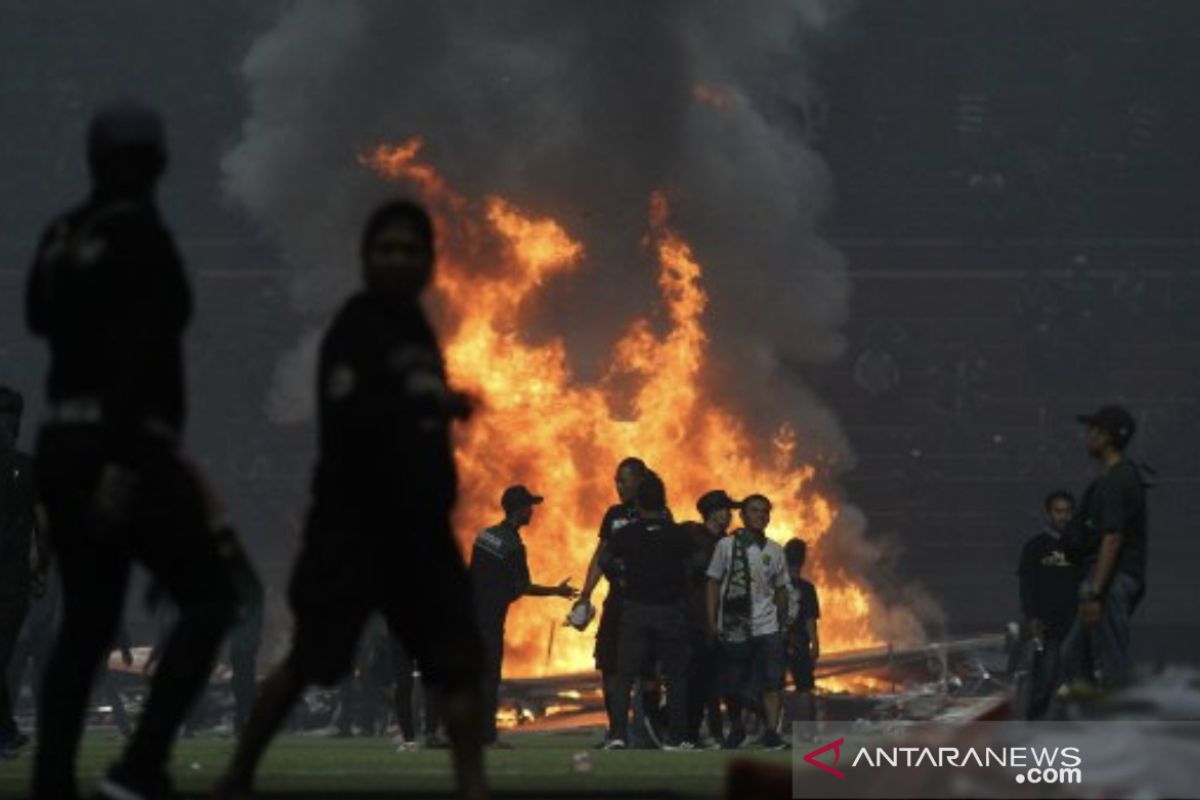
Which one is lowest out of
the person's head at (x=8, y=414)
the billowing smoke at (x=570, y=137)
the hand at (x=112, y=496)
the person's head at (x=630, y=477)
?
the hand at (x=112, y=496)

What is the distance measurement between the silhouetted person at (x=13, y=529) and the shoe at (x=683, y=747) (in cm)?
471

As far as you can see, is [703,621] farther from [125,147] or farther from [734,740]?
[125,147]

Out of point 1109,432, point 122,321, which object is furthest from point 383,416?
point 1109,432

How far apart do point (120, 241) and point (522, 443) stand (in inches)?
956

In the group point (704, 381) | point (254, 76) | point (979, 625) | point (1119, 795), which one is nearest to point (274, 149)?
point (254, 76)

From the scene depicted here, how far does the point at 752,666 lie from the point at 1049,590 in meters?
1.91

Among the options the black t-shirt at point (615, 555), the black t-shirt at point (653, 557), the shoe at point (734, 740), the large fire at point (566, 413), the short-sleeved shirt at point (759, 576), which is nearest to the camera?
the black t-shirt at point (653, 557)

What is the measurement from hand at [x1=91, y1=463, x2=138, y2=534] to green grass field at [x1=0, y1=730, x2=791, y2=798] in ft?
12.6

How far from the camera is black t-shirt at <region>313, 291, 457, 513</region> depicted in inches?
318

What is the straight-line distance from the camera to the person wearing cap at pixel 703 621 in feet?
63.1

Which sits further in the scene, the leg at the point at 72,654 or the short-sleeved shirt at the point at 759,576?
the short-sleeved shirt at the point at 759,576

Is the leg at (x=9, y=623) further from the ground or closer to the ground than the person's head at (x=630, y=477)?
closer to the ground

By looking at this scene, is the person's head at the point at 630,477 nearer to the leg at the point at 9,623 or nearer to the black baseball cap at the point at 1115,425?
the leg at the point at 9,623

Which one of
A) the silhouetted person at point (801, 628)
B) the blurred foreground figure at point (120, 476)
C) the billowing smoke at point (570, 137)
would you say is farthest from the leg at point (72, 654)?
the billowing smoke at point (570, 137)
